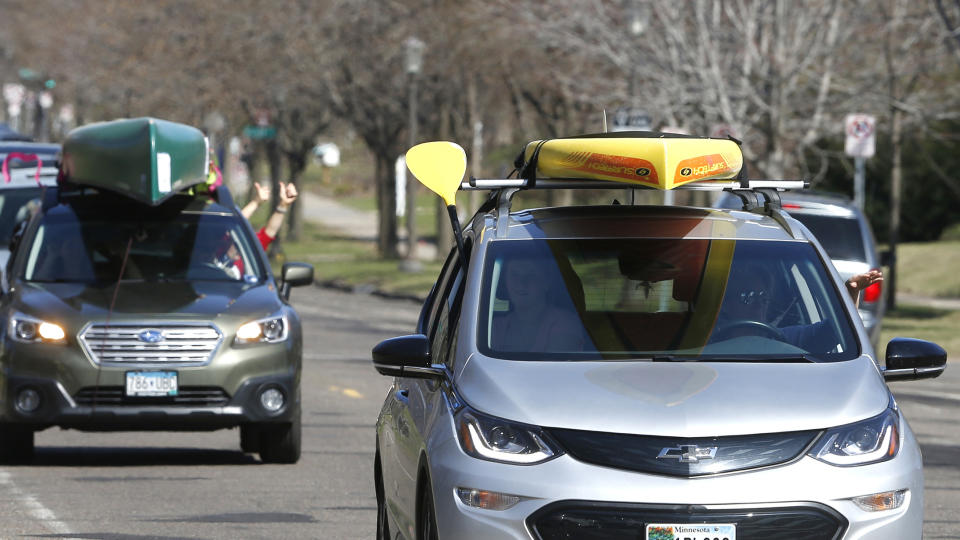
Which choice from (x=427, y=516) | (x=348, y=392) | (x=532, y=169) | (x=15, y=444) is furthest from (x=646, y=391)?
(x=348, y=392)

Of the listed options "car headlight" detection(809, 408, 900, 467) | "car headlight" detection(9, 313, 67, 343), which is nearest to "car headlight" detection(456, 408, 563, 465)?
"car headlight" detection(809, 408, 900, 467)

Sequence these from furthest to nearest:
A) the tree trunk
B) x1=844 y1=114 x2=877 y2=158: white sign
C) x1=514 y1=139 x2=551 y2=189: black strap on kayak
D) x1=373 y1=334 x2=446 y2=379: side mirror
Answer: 1. the tree trunk
2. x1=844 y1=114 x2=877 y2=158: white sign
3. x1=514 y1=139 x2=551 y2=189: black strap on kayak
4. x1=373 y1=334 x2=446 y2=379: side mirror

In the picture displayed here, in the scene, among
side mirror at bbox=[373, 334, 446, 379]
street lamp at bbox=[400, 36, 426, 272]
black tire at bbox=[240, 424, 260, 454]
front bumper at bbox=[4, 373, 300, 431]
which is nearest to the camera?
side mirror at bbox=[373, 334, 446, 379]

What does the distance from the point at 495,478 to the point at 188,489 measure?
18.4 feet

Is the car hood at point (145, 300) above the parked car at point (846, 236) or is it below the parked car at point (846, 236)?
above

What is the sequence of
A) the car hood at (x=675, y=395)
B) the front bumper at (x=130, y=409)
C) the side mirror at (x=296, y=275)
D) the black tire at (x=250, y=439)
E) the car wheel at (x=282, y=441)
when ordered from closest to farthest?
the car hood at (x=675, y=395)
the front bumper at (x=130, y=409)
the car wheel at (x=282, y=441)
the side mirror at (x=296, y=275)
the black tire at (x=250, y=439)

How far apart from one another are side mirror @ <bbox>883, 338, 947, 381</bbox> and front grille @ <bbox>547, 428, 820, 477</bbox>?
1070mm

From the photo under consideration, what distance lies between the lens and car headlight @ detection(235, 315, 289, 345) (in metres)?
12.0

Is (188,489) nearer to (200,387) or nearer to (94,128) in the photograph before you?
(200,387)

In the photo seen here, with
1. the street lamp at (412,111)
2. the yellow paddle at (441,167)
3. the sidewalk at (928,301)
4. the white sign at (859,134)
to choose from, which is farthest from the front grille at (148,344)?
the street lamp at (412,111)

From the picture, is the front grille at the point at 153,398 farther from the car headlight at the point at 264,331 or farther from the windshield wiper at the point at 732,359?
the windshield wiper at the point at 732,359

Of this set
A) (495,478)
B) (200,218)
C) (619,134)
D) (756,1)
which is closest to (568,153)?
(619,134)

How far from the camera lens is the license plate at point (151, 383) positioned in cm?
1167

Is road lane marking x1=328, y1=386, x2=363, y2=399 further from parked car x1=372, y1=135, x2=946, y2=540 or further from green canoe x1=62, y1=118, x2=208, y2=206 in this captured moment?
parked car x1=372, y1=135, x2=946, y2=540
